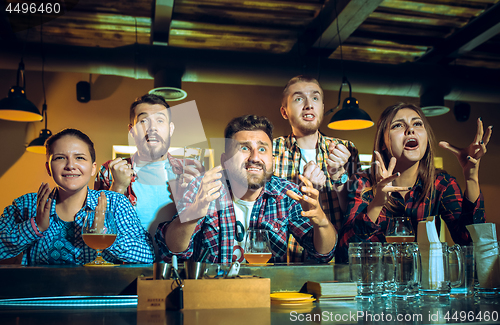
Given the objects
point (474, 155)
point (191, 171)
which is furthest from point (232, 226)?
point (474, 155)

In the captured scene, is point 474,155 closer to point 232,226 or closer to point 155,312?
point 232,226

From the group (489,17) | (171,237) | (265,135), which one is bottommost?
(171,237)

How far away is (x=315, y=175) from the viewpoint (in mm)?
2629

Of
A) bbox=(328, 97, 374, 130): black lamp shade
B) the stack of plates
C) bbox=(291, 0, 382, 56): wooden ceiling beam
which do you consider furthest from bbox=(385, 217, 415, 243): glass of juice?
bbox=(291, 0, 382, 56): wooden ceiling beam

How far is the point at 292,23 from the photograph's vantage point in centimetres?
480

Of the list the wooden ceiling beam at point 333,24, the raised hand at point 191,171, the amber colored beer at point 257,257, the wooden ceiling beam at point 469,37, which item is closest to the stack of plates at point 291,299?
the amber colored beer at point 257,257

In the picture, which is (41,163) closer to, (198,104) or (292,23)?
(198,104)

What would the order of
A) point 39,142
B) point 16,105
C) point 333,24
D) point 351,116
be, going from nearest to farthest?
point 16,105 → point 351,116 → point 333,24 → point 39,142

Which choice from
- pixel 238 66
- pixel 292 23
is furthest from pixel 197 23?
pixel 292 23

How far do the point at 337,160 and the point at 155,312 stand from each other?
1848 mm

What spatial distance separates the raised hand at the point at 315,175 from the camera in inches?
100

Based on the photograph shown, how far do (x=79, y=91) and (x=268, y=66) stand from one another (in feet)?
9.48

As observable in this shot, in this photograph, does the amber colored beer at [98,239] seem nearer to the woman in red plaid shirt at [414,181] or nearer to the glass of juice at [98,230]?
the glass of juice at [98,230]

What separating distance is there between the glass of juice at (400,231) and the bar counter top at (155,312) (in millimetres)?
301
